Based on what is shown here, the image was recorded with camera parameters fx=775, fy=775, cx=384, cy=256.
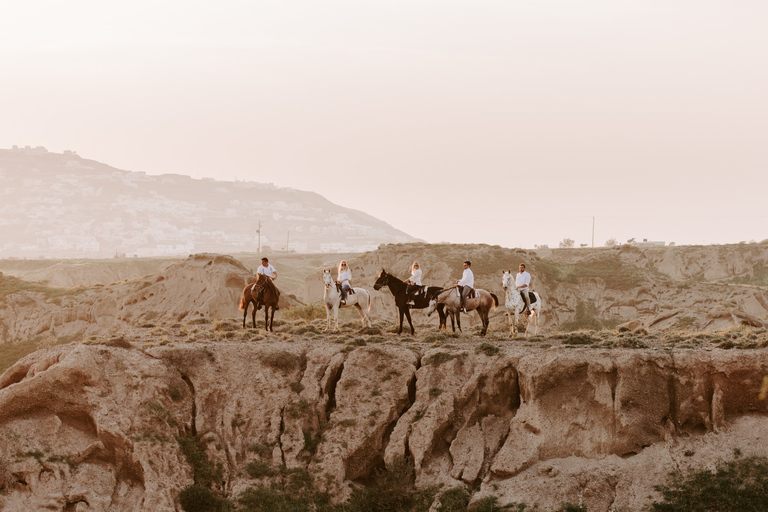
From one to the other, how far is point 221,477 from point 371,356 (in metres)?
6.64

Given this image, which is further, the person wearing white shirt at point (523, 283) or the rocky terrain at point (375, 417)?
the person wearing white shirt at point (523, 283)

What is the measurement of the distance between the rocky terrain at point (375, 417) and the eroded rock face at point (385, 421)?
49 mm

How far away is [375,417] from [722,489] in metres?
10.9

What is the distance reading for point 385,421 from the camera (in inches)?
1039

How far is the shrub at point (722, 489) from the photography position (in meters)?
22.3

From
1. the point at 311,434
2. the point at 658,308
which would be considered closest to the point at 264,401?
the point at 311,434

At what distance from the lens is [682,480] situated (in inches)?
917

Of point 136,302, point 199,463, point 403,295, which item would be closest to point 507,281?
point 403,295

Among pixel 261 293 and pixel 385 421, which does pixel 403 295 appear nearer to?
pixel 261 293

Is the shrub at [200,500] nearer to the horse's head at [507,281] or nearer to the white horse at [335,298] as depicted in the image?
the white horse at [335,298]

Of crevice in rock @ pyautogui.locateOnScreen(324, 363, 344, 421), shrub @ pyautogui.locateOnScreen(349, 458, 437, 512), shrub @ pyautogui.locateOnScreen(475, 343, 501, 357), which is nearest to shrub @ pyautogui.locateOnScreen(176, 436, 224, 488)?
crevice in rock @ pyautogui.locateOnScreen(324, 363, 344, 421)

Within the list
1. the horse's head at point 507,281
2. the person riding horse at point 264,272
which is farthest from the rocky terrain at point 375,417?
the person riding horse at point 264,272

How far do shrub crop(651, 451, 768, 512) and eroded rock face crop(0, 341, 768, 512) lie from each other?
49 cm

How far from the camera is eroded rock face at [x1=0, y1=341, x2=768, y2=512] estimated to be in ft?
78.1
